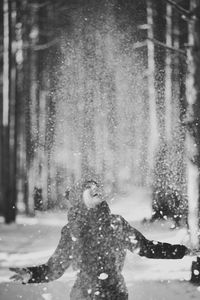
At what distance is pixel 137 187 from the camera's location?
73.0ft

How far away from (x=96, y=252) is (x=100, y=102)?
23549 mm

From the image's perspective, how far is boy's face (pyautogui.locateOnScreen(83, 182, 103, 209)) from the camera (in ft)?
9.87

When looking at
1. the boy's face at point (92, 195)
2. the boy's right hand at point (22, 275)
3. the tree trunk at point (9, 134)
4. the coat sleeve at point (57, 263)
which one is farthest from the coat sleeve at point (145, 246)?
the tree trunk at point (9, 134)

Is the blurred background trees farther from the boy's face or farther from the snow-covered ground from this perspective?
the boy's face

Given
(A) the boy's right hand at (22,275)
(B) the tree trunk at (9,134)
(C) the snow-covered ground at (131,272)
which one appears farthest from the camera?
(B) the tree trunk at (9,134)

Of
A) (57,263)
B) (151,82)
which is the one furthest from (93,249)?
(151,82)

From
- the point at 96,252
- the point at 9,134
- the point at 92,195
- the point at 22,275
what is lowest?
the point at 22,275

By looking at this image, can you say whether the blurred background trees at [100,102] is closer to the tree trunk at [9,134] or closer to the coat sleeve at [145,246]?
the tree trunk at [9,134]

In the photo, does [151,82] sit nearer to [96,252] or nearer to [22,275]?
[96,252]

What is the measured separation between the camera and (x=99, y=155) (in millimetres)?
24531

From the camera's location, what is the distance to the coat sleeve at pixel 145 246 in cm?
301

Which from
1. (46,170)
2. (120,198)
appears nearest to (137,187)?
(120,198)

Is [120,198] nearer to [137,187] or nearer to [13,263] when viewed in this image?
[137,187]

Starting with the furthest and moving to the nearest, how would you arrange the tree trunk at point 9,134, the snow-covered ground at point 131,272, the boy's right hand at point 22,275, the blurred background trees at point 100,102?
the tree trunk at point 9,134 < the blurred background trees at point 100,102 < the snow-covered ground at point 131,272 < the boy's right hand at point 22,275
